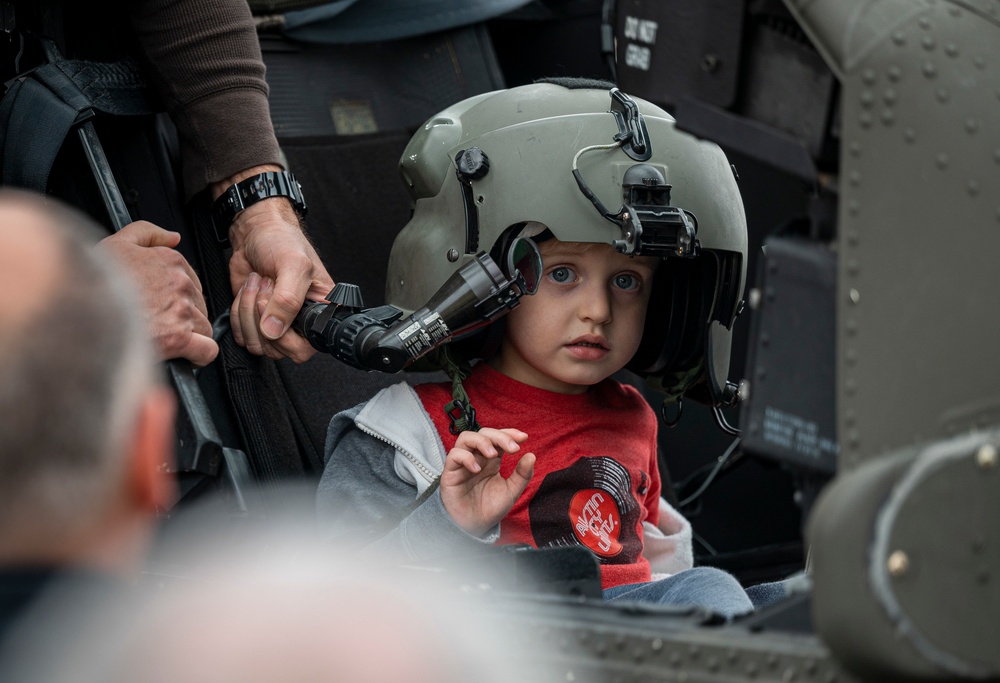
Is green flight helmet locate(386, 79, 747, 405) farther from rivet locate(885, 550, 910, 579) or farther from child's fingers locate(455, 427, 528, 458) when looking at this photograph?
rivet locate(885, 550, 910, 579)

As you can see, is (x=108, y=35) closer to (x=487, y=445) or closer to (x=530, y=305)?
(x=530, y=305)

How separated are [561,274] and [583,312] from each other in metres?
0.07

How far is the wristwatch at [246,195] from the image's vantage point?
2250 millimetres

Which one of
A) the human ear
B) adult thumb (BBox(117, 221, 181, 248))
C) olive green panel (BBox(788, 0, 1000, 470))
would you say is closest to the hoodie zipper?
adult thumb (BBox(117, 221, 181, 248))

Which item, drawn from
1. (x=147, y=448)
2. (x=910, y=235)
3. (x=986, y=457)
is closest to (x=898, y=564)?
(x=986, y=457)

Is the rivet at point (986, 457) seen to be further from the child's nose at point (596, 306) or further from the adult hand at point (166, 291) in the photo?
the adult hand at point (166, 291)

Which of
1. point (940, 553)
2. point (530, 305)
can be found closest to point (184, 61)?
point (530, 305)

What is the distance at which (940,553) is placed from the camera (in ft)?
3.13

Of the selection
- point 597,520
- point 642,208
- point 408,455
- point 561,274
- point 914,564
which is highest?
point 914,564

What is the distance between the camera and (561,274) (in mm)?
1944

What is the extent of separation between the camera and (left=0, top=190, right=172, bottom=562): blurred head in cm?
72

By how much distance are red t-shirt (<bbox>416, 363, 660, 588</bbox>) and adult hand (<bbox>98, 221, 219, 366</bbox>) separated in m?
0.38

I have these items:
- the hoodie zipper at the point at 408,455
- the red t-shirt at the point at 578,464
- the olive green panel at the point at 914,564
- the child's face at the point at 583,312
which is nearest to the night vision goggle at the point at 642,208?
the child's face at the point at 583,312

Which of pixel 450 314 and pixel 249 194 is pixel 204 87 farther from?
pixel 450 314
